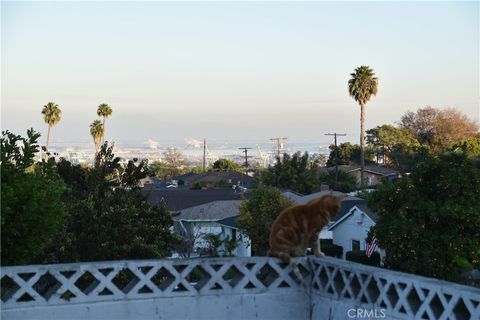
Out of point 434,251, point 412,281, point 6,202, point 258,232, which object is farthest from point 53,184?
point 258,232

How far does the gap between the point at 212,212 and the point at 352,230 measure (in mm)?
10666

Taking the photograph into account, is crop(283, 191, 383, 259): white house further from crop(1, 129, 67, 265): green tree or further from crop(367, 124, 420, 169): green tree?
crop(367, 124, 420, 169): green tree

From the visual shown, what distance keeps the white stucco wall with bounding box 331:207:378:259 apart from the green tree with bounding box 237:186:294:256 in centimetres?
340

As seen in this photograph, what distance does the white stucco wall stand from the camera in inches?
1491

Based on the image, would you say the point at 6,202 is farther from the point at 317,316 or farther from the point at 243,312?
the point at 317,316

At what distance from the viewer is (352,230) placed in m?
39.2

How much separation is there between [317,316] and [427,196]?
1782 centimetres

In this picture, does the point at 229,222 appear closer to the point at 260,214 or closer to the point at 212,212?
the point at 212,212

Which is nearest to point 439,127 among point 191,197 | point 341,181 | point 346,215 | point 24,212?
point 341,181

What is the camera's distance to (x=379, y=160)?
123 m

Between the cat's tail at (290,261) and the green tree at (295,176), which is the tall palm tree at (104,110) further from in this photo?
the cat's tail at (290,261)

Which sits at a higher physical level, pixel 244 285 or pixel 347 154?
pixel 347 154
